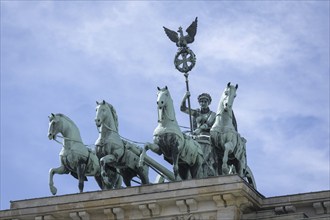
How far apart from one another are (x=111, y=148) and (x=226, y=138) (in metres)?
3.40

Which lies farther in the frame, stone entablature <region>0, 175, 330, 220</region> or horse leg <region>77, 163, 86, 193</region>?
horse leg <region>77, 163, 86, 193</region>

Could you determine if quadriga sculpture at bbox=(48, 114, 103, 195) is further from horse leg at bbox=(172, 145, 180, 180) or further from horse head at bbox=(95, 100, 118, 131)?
horse leg at bbox=(172, 145, 180, 180)

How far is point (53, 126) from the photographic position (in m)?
38.7

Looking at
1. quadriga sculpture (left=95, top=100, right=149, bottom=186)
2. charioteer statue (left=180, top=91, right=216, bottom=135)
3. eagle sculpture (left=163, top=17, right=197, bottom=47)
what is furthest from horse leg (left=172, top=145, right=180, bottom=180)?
eagle sculpture (left=163, top=17, right=197, bottom=47)

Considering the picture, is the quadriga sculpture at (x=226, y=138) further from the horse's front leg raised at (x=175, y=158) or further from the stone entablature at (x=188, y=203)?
the stone entablature at (x=188, y=203)

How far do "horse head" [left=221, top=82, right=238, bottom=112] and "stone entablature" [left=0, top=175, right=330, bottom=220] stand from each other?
8.34ft

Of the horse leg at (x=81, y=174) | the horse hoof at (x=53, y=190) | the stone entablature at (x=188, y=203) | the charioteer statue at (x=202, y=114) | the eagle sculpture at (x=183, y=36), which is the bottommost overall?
the stone entablature at (x=188, y=203)

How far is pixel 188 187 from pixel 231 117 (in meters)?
3.05

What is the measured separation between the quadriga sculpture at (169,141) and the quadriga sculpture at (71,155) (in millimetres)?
1603

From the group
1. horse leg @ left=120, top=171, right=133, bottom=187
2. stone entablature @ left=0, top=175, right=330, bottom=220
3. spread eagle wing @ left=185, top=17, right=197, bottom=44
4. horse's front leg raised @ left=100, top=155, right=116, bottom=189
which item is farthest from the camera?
spread eagle wing @ left=185, top=17, right=197, bottom=44

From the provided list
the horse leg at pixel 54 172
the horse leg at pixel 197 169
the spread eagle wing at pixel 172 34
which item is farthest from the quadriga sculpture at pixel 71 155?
the spread eagle wing at pixel 172 34

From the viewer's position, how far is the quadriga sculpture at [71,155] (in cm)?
3853

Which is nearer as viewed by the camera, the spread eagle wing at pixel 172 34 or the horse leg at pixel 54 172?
the horse leg at pixel 54 172

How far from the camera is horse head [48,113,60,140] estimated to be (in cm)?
3859
